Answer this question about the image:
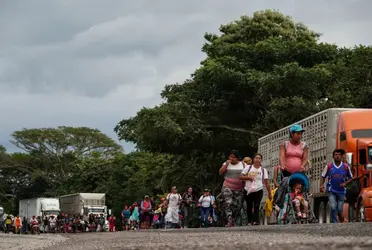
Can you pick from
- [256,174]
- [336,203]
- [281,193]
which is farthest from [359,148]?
[281,193]

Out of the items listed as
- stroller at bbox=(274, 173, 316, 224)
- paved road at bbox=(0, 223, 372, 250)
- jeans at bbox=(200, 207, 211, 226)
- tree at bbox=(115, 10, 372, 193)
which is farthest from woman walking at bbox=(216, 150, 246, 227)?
tree at bbox=(115, 10, 372, 193)

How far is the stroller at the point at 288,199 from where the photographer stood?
1689 centimetres

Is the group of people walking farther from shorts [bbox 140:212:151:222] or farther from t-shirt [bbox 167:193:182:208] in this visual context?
shorts [bbox 140:212:151:222]

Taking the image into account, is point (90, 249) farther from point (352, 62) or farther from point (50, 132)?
point (50, 132)

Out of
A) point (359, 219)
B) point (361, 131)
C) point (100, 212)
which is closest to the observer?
point (359, 219)

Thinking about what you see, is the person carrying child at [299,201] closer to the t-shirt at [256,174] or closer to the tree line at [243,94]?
the t-shirt at [256,174]

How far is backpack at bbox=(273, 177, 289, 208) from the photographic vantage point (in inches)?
666

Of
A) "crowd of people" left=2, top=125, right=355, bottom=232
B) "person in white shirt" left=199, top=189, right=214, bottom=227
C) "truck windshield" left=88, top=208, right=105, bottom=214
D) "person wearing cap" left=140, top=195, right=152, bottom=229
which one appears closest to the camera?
"crowd of people" left=2, top=125, right=355, bottom=232

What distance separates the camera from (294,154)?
54.4 feet

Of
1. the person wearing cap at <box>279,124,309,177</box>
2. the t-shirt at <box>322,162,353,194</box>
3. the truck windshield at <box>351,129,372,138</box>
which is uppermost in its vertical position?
the truck windshield at <box>351,129,372,138</box>

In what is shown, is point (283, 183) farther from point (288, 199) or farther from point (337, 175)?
point (337, 175)

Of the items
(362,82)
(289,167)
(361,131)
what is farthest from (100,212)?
(289,167)

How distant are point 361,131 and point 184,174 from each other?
3162 centimetres

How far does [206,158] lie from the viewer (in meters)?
50.2
